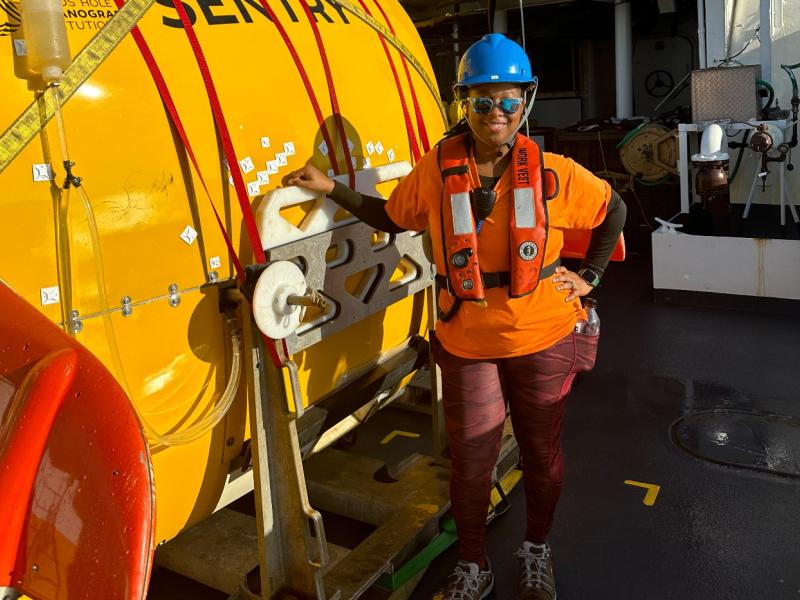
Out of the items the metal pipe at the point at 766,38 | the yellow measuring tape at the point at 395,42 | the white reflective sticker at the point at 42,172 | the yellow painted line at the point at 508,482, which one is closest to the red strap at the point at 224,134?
the white reflective sticker at the point at 42,172

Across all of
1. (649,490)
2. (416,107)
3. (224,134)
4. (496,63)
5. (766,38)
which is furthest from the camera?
(766,38)

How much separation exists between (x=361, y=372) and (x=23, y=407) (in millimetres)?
1945

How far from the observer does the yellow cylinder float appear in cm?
214

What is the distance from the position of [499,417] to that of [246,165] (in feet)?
4.31

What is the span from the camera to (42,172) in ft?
6.98

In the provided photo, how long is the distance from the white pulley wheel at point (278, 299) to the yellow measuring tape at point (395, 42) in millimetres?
1400

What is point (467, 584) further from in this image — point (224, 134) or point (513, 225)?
point (224, 134)

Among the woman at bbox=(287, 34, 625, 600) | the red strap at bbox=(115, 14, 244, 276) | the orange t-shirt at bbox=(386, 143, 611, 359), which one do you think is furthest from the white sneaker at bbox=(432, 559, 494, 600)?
the red strap at bbox=(115, 14, 244, 276)

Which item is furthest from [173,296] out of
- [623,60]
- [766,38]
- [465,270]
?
[623,60]

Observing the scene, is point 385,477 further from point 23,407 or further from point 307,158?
point 23,407

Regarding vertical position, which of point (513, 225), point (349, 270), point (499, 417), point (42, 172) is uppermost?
point (42, 172)

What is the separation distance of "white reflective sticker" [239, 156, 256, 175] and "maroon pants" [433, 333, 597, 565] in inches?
39.6

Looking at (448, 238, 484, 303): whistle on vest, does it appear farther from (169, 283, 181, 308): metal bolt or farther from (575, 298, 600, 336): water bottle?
(169, 283, 181, 308): metal bolt

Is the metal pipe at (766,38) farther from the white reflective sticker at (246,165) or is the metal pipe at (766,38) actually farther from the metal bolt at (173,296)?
the metal bolt at (173,296)
